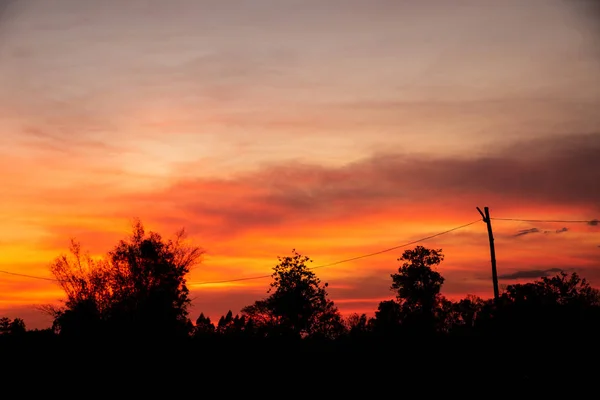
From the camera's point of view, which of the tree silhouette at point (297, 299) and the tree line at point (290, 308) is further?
the tree silhouette at point (297, 299)

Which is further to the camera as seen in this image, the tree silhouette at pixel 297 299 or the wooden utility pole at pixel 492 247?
the tree silhouette at pixel 297 299

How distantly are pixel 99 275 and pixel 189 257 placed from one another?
10.3 meters

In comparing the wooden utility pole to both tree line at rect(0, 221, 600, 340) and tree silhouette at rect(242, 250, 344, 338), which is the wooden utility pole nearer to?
tree line at rect(0, 221, 600, 340)

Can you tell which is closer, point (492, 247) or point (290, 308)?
point (492, 247)

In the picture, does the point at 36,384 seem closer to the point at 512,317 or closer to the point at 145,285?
the point at 512,317

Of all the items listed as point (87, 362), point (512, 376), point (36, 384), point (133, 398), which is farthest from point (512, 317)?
point (36, 384)

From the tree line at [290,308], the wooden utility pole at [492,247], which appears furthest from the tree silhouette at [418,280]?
the wooden utility pole at [492,247]

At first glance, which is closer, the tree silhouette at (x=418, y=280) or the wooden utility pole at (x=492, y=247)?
the wooden utility pole at (x=492, y=247)

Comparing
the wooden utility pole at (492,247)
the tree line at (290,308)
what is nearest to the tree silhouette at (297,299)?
the tree line at (290,308)

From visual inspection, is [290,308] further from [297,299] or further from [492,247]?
[492,247]

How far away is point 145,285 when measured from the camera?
8000cm

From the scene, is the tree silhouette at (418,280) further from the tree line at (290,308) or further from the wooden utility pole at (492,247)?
the wooden utility pole at (492,247)

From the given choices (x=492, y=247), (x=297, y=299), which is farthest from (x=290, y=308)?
(x=492, y=247)

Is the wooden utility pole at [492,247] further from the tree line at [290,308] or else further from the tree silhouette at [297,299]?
the tree silhouette at [297,299]
